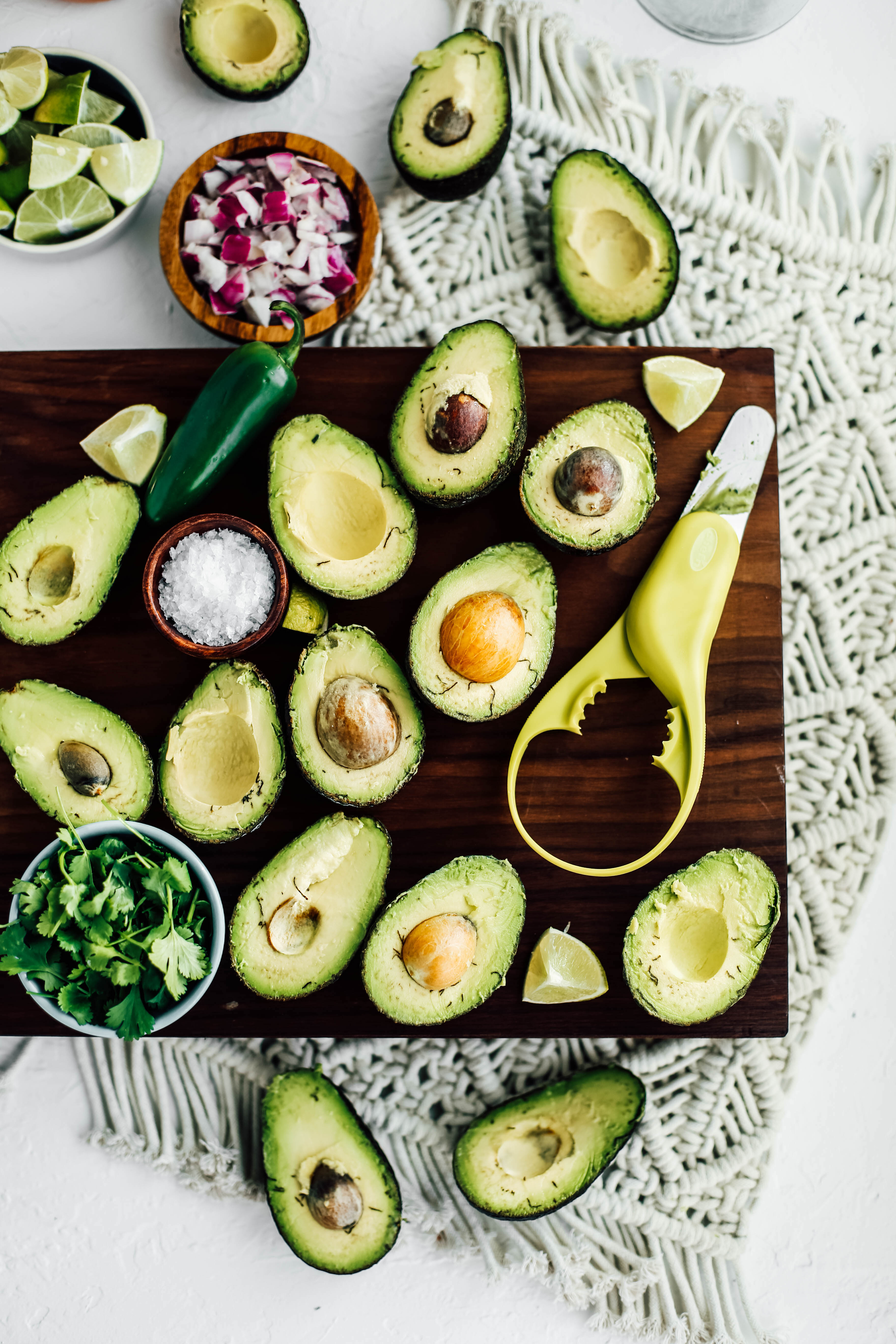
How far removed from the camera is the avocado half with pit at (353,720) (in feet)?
3.61

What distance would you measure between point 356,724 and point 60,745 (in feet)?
1.20

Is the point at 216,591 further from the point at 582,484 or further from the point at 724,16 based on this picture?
the point at 724,16

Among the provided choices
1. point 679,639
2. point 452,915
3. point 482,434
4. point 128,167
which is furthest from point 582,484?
point 128,167

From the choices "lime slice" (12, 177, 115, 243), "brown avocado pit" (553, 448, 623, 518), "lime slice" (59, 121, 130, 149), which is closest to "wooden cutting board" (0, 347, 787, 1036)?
"brown avocado pit" (553, 448, 623, 518)

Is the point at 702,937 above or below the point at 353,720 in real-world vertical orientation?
below

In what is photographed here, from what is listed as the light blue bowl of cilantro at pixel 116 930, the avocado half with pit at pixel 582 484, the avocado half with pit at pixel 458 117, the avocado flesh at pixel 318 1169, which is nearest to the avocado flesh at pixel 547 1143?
the avocado flesh at pixel 318 1169

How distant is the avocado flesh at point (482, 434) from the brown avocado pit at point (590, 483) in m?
0.07

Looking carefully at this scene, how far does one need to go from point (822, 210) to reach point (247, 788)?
1245 mm

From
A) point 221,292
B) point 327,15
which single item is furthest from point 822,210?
point 221,292

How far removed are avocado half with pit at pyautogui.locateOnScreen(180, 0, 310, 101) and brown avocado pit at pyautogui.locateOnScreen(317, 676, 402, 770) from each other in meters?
0.89

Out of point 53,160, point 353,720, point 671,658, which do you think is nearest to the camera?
point 353,720

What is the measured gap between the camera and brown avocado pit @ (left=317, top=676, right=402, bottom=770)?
109 cm

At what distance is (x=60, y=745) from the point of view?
1.15m

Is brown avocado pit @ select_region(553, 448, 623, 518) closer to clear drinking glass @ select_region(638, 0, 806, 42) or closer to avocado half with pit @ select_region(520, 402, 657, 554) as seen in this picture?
avocado half with pit @ select_region(520, 402, 657, 554)
